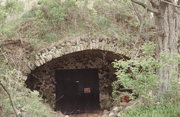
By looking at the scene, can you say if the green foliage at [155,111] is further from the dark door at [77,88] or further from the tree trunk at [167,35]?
the dark door at [77,88]

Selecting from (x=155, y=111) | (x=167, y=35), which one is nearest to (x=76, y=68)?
(x=167, y=35)

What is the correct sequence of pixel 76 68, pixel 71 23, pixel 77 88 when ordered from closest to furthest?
pixel 71 23 → pixel 76 68 → pixel 77 88

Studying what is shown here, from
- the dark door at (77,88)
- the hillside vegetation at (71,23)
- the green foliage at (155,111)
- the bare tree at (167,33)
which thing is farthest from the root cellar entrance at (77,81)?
the green foliage at (155,111)

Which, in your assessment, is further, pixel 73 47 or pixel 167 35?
pixel 73 47

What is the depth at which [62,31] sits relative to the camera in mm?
9117

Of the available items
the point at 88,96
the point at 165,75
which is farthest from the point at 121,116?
the point at 88,96

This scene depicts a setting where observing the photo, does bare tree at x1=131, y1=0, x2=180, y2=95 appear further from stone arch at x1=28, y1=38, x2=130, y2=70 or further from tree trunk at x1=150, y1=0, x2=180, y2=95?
stone arch at x1=28, y1=38, x2=130, y2=70

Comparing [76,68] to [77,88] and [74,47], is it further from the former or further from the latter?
[74,47]

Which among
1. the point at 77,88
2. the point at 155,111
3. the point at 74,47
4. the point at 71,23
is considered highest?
the point at 71,23

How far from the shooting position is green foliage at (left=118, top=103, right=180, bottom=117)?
577 cm

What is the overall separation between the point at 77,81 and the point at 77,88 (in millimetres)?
325

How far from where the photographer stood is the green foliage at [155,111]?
5.77 meters

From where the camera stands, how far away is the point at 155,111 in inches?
233

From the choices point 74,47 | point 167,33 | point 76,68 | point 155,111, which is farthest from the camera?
point 76,68
